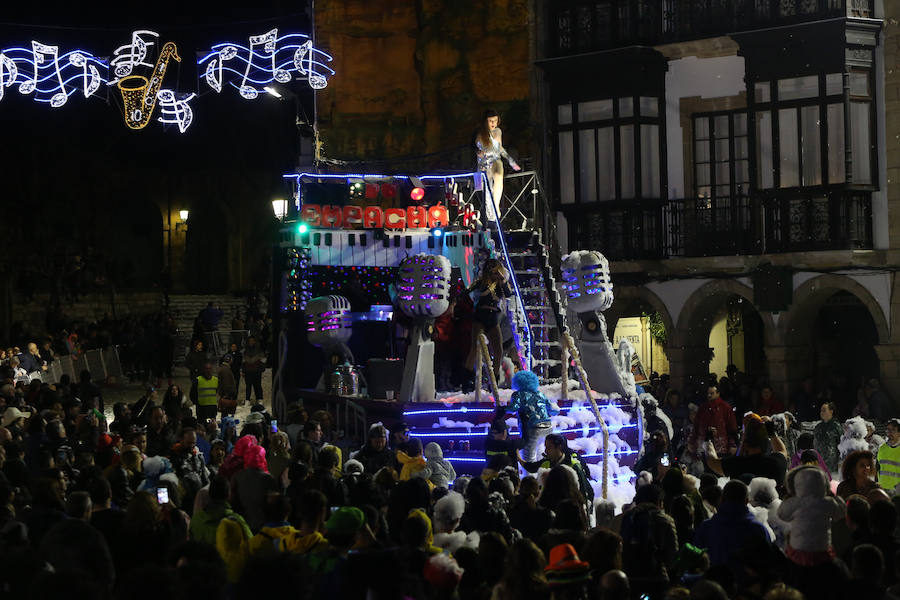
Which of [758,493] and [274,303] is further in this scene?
[274,303]

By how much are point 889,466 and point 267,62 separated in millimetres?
14865

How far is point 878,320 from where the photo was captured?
75.2ft

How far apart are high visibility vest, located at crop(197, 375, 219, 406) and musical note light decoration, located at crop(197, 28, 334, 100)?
19.2 feet

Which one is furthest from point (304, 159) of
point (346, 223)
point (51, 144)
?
point (51, 144)

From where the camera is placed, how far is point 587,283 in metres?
16.4

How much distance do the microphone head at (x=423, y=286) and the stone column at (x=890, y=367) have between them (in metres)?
10.1

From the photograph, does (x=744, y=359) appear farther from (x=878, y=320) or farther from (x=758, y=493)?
(x=758, y=493)

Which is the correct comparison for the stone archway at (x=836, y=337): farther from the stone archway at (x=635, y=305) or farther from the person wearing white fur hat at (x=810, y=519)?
the person wearing white fur hat at (x=810, y=519)

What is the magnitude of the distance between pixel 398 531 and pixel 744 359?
20.2 m

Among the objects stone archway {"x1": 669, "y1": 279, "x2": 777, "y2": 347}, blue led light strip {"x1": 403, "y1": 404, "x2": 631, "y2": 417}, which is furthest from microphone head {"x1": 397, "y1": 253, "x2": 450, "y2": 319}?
stone archway {"x1": 669, "y1": 279, "x2": 777, "y2": 347}

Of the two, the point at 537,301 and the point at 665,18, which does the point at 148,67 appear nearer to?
the point at 537,301

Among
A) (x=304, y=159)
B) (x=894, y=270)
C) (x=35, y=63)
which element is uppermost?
(x=35, y=63)

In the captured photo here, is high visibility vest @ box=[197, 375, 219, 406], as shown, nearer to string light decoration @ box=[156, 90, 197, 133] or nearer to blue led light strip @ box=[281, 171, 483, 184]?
blue led light strip @ box=[281, 171, 483, 184]

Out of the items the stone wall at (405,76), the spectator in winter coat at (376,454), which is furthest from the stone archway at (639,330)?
the spectator in winter coat at (376,454)
